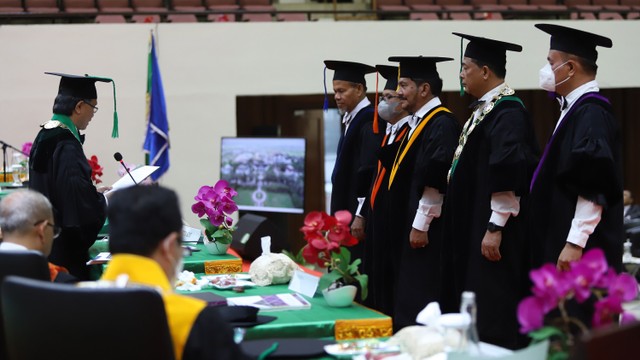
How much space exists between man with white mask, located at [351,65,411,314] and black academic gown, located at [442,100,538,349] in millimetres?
594

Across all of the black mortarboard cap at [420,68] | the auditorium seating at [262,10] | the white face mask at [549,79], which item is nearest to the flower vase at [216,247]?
the black mortarboard cap at [420,68]

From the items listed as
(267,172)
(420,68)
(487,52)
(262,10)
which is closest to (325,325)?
→ (487,52)

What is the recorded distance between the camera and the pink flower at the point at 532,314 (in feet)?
5.69

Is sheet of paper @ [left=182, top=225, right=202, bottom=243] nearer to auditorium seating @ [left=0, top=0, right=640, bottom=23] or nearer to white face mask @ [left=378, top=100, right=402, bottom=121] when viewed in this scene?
white face mask @ [left=378, top=100, right=402, bottom=121]

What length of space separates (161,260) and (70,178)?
252cm

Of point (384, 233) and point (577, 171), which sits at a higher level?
point (577, 171)

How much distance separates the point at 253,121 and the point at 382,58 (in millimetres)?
2191

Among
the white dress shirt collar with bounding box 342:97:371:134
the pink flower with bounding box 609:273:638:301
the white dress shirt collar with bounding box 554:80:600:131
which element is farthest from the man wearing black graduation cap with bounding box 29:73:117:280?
the pink flower with bounding box 609:273:638:301

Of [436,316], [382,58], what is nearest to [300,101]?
[382,58]

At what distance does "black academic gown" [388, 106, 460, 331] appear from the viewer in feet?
13.5

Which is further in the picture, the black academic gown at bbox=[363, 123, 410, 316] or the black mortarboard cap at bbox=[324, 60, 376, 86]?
the black mortarboard cap at bbox=[324, 60, 376, 86]

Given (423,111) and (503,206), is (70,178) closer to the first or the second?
(423,111)

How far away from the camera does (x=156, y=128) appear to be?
8.16m

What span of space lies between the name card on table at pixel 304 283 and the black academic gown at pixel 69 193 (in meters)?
1.42
